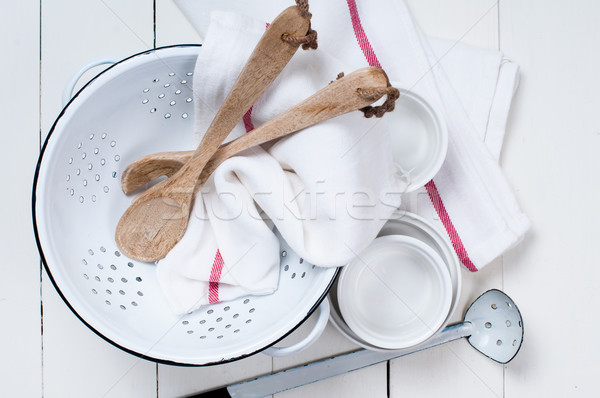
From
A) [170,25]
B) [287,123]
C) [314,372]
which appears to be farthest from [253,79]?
[314,372]

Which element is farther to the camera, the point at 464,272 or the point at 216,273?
the point at 464,272

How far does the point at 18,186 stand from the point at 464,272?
1.51 feet

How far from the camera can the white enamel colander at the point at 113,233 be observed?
392 millimetres

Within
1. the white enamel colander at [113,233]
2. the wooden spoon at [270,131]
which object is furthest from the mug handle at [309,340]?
the wooden spoon at [270,131]

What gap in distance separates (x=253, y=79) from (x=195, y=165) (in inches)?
3.4

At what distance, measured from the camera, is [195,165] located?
42 cm

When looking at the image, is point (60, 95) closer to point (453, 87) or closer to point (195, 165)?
point (195, 165)

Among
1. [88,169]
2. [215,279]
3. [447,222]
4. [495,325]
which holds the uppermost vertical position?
[88,169]

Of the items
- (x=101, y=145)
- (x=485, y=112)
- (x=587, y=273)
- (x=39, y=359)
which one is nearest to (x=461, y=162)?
(x=485, y=112)

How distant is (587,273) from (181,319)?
0.45 meters

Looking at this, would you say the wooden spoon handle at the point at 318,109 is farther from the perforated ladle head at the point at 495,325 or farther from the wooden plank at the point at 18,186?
the perforated ladle head at the point at 495,325

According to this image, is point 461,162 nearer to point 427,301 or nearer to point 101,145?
point 427,301

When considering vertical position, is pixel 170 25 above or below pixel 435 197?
above

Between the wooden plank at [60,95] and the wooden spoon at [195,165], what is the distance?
0.36 ft
